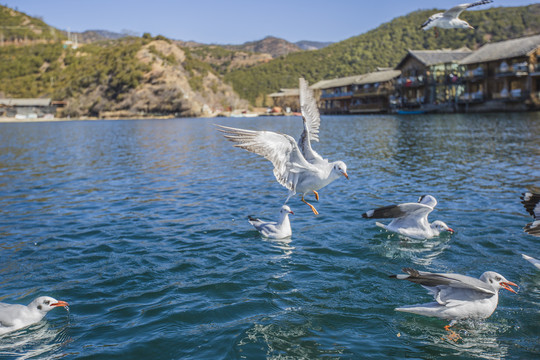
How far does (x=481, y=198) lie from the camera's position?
12.2 m

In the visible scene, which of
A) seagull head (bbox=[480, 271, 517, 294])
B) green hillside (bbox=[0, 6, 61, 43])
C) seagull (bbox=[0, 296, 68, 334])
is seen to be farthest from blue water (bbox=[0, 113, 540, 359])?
green hillside (bbox=[0, 6, 61, 43])

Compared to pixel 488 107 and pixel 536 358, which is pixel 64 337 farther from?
pixel 488 107

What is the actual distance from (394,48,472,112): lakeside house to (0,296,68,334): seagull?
62.4 m

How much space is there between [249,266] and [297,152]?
7.44 feet

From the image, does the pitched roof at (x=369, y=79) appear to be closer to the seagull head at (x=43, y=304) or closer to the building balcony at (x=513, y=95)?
the building balcony at (x=513, y=95)

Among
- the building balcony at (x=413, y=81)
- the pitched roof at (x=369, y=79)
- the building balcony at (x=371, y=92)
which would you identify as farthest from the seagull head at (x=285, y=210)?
the building balcony at (x=371, y=92)

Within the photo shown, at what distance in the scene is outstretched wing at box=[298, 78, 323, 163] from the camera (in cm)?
796

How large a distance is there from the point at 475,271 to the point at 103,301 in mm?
6100

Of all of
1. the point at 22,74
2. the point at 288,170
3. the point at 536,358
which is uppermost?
the point at 22,74

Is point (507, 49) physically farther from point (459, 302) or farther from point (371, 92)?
point (459, 302)

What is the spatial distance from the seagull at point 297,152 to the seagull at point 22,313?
372 cm

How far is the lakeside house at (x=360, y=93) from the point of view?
77.2 metres

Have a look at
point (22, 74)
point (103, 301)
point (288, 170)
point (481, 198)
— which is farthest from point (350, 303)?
point (22, 74)

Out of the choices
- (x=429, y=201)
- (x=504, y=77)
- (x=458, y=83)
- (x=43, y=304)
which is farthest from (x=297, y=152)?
(x=458, y=83)
